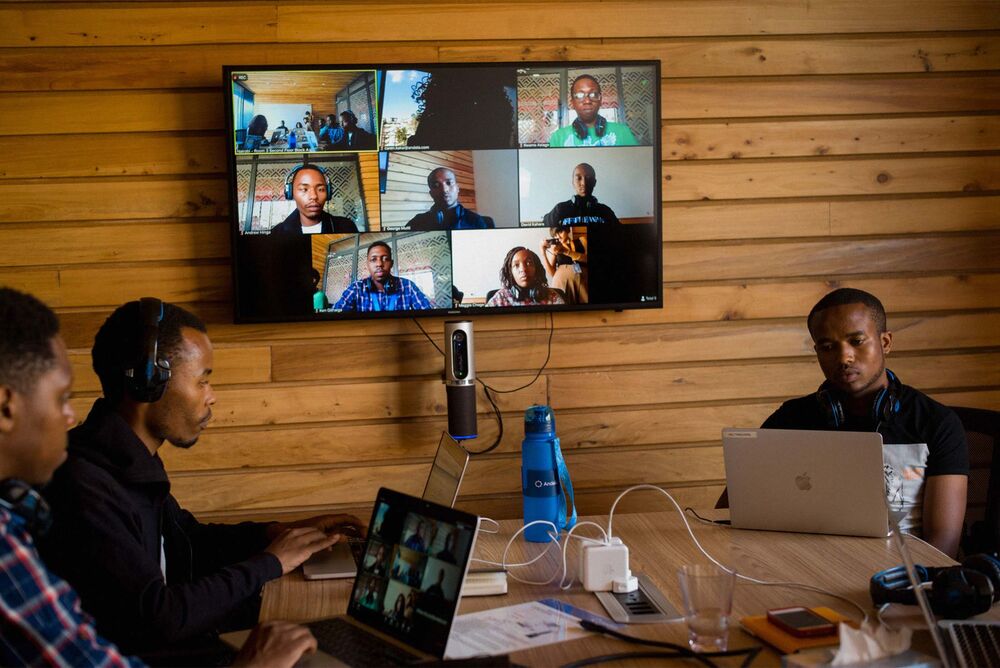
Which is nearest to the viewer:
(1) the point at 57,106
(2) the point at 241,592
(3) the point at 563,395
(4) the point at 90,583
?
(4) the point at 90,583

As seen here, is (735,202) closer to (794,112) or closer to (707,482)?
(794,112)

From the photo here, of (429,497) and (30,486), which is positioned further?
(429,497)

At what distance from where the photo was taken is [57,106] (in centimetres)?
325

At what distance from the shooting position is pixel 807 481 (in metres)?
2.24

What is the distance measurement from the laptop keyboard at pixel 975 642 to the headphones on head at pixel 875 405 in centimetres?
101

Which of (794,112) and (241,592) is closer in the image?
(241,592)

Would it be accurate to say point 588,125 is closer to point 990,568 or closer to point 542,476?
point 542,476

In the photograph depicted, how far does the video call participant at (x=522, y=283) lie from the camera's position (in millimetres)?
3365

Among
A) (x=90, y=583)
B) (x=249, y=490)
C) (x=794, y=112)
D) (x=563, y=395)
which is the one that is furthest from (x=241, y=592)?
(x=794, y=112)

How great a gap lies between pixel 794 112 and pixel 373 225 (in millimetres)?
1467

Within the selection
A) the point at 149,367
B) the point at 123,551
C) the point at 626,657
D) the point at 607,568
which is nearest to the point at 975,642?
the point at 626,657

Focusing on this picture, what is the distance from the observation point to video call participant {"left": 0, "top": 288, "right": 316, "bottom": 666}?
1.37 m

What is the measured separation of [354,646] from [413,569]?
0.51 ft

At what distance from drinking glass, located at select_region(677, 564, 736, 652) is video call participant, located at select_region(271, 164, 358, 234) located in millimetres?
1976
